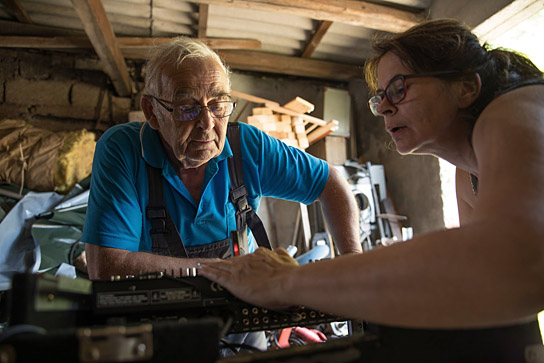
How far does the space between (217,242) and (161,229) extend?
0.27 m

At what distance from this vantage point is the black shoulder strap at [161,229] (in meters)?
1.57

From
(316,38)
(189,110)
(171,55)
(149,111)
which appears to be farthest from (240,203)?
(316,38)

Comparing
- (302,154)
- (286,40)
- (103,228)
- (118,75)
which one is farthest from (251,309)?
(286,40)

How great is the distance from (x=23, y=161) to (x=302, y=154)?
3167mm

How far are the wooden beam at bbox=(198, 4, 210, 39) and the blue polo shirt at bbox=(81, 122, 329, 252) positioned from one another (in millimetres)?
2683

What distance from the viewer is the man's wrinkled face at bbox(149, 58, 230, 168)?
1.67 m

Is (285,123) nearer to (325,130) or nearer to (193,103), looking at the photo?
(325,130)

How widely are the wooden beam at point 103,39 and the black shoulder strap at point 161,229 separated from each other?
7.63 ft

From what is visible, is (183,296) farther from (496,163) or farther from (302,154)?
(302,154)

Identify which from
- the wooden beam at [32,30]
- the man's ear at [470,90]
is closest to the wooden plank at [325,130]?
the wooden beam at [32,30]

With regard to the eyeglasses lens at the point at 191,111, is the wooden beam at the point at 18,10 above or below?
above

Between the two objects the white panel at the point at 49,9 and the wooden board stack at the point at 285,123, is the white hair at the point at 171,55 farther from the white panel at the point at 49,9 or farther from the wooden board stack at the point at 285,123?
the white panel at the point at 49,9

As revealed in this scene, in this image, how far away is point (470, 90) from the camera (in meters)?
1.12

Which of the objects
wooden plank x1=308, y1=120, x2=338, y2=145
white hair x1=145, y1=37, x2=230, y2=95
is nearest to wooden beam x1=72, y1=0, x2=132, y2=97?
white hair x1=145, y1=37, x2=230, y2=95
